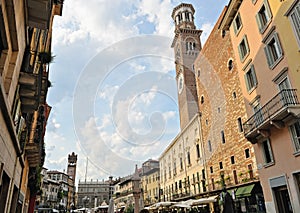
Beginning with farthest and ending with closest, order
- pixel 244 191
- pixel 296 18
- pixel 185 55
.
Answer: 1. pixel 185 55
2. pixel 244 191
3. pixel 296 18

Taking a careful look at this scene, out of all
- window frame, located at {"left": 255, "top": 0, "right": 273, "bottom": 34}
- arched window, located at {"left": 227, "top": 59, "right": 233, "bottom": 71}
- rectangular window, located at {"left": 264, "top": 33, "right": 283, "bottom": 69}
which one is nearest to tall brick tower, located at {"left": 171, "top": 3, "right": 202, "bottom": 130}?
arched window, located at {"left": 227, "top": 59, "right": 233, "bottom": 71}

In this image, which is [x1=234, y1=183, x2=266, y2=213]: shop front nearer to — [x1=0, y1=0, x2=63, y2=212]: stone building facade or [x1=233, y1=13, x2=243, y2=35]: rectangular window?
[x1=233, y1=13, x2=243, y2=35]: rectangular window

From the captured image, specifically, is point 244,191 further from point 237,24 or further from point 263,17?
point 237,24

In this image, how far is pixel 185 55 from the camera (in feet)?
179

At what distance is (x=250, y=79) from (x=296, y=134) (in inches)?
247

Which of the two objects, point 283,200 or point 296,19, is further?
point 283,200

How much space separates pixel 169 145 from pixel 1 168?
1669 inches

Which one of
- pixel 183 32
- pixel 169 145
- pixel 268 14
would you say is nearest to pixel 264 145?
pixel 268 14

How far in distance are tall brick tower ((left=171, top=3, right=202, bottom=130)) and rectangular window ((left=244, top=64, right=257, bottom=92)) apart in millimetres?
29384

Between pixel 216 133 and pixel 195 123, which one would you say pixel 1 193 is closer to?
pixel 216 133

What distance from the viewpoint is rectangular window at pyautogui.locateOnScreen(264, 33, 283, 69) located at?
13.0m

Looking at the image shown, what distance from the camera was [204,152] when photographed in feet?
102

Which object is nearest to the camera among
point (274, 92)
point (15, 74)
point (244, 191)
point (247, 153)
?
point (15, 74)

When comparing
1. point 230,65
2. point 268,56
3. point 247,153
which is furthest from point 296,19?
point 230,65
